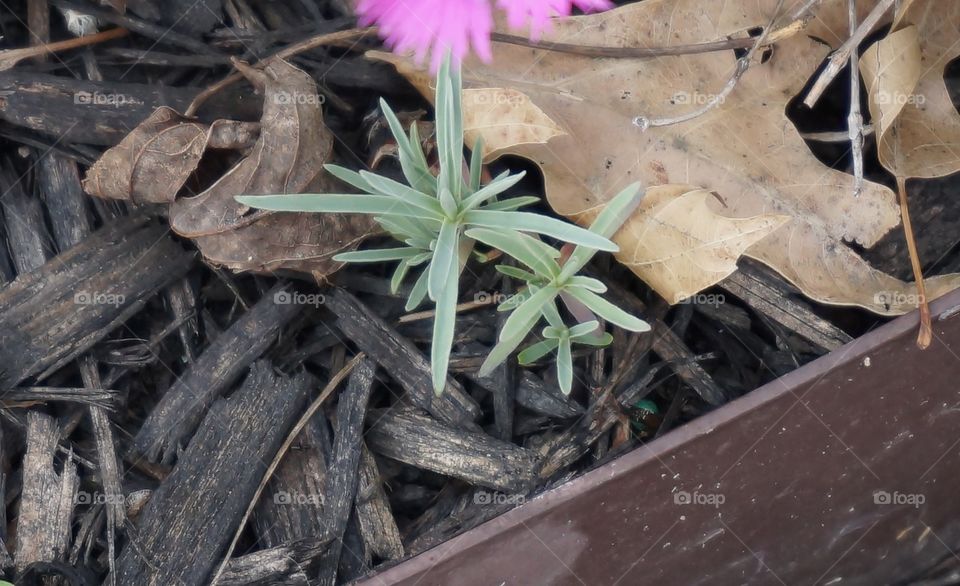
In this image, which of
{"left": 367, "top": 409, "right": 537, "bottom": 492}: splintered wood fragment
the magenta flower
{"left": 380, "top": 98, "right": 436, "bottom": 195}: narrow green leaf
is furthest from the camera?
{"left": 367, "top": 409, "right": 537, "bottom": 492}: splintered wood fragment

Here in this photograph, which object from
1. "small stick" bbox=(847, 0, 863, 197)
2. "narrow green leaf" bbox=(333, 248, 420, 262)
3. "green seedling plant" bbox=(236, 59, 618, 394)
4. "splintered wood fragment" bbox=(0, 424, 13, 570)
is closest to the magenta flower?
"green seedling plant" bbox=(236, 59, 618, 394)

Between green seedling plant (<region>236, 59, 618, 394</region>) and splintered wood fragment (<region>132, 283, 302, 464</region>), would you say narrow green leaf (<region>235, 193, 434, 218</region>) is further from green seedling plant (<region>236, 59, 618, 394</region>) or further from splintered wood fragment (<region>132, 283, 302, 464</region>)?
splintered wood fragment (<region>132, 283, 302, 464</region>)

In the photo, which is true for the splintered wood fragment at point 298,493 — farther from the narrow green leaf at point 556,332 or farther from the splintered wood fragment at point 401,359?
the narrow green leaf at point 556,332

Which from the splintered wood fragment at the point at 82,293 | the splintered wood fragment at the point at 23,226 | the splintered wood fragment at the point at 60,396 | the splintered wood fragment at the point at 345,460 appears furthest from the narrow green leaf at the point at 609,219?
the splintered wood fragment at the point at 23,226

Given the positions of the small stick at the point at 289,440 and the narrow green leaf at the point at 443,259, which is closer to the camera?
the narrow green leaf at the point at 443,259

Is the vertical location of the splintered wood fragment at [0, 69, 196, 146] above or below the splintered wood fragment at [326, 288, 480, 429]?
above

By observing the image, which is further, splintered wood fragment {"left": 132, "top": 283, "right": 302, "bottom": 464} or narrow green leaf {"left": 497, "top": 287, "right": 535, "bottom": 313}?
splintered wood fragment {"left": 132, "top": 283, "right": 302, "bottom": 464}

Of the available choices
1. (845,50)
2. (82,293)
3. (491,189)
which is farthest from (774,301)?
(82,293)

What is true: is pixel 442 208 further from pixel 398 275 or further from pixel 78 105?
pixel 78 105
